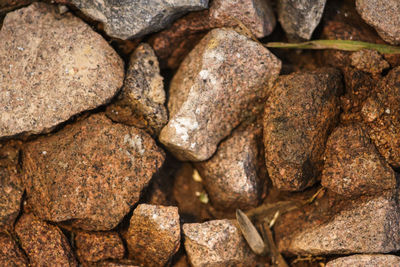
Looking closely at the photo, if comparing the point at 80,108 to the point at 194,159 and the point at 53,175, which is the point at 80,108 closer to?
the point at 53,175

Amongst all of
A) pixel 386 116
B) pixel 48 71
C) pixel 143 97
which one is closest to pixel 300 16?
pixel 386 116

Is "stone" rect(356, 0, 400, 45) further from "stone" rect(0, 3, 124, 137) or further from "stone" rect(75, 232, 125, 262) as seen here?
"stone" rect(75, 232, 125, 262)

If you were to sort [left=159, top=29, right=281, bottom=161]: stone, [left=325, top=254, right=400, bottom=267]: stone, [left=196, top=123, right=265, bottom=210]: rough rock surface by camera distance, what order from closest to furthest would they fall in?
[left=325, top=254, right=400, bottom=267]: stone
[left=159, top=29, right=281, bottom=161]: stone
[left=196, top=123, right=265, bottom=210]: rough rock surface

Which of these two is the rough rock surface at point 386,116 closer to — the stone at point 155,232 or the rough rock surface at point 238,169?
the rough rock surface at point 238,169

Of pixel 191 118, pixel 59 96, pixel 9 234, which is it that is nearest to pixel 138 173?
pixel 191 118

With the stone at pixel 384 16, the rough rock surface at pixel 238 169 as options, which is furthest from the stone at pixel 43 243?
the stone at pixel 384 16

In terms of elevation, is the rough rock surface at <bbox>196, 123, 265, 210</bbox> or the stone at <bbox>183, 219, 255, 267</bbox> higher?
the rough rock surface at <bbox>196, 123, 265, 210</bbox>

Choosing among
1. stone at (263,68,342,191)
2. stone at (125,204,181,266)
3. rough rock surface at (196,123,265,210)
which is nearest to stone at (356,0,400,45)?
stone at (263,68,342,191)

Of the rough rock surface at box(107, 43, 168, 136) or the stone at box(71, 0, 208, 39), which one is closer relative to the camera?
the stone at box(71, 0, 208, 39)
